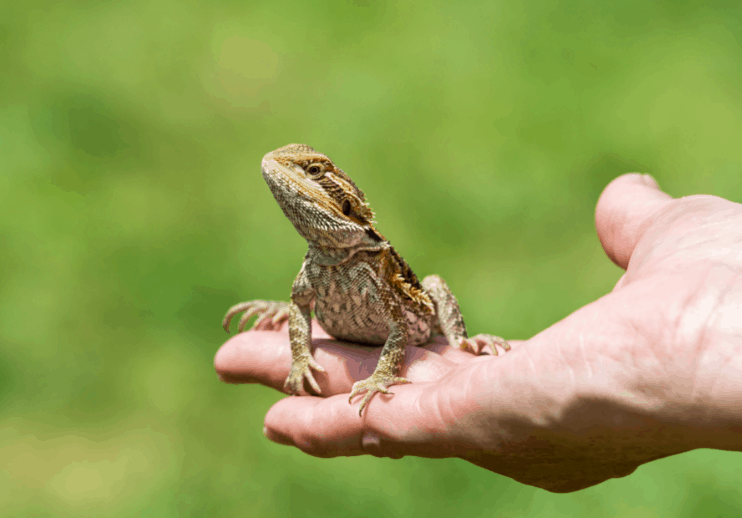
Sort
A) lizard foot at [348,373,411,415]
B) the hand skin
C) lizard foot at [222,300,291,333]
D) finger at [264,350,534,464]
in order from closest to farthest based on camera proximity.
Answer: the hand skin
finger at [264,350,534,464]
lizard foot at [348,373,411,415]
lizard foot at [222,300,291,333]

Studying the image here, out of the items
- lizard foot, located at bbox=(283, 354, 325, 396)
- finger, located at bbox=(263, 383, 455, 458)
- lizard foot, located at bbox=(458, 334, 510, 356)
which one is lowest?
finger, located at bbox=(263, 383, 455, 458)

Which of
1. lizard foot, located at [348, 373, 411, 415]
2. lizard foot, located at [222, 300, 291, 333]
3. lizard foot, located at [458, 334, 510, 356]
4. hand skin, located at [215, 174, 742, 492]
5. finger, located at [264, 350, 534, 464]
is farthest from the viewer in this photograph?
lizard foot, located at [222, 300, 291, 333]

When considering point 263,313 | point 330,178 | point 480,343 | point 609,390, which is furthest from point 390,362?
point 263,313

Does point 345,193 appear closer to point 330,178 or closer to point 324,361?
point 330,178

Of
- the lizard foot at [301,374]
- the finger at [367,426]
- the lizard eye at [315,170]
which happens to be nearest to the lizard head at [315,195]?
the lizard eye at [315,170]

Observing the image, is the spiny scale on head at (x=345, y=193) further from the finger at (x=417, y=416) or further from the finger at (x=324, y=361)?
the finger at (x=417, y=416)

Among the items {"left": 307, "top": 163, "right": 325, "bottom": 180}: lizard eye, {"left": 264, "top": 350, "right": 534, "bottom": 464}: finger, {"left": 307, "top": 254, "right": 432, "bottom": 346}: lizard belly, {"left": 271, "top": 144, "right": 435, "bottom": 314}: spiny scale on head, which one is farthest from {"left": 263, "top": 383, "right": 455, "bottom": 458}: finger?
{"left": 307, "top": 163, "right": 325, "bottom": 180}: lizard eye

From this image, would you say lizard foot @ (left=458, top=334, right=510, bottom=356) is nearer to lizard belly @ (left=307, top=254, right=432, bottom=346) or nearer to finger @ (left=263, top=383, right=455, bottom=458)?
lizard belly @ (left=307, top=254, right=432, bottom=346)
